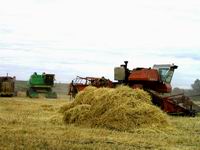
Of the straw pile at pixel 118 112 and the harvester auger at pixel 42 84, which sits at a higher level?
the harvester auger at pixel 42 84

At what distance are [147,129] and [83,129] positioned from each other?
6.40 ft

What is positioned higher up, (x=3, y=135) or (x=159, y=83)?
(x=159, y=83)

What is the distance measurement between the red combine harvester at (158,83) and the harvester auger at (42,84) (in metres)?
20.0

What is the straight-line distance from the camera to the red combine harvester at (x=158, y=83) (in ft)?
78.1

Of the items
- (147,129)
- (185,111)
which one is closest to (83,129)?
(147,129)

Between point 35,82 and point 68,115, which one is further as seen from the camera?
point 35,82

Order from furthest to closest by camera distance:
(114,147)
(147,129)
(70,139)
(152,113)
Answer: (152,113) → (147,129) → (70,139) → (114,147)

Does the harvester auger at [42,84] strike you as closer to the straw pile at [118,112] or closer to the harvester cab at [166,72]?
the harvester cab at [166,72]

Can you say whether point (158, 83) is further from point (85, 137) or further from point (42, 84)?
point (42, 84)

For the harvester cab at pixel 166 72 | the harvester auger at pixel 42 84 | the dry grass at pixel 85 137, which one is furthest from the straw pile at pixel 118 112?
the harvester auger at pixel 42 84

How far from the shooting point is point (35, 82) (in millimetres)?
48000

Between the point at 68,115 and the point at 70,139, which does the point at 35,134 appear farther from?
the point at 68,115

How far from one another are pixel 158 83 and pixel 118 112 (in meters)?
10.2

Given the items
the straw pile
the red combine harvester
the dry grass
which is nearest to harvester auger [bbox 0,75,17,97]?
the red combine harvester
